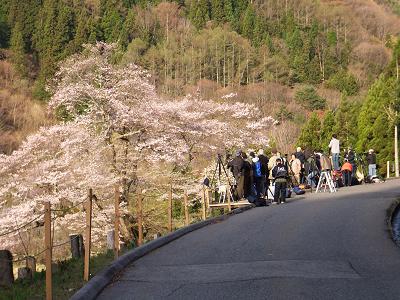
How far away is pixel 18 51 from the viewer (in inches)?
2480

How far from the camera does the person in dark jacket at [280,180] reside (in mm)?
17656

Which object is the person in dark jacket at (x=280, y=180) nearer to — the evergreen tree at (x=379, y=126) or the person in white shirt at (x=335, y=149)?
the person in white shirt at (x=335, y=149)

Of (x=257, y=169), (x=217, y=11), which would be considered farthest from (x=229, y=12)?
(x=257, y=169)

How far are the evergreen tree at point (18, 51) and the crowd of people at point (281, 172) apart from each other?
44.0m

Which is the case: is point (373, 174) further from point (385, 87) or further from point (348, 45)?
point (348, 45)

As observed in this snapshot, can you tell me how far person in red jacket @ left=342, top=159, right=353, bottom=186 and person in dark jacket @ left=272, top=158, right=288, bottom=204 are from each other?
6.42m

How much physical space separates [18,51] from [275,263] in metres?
59.7

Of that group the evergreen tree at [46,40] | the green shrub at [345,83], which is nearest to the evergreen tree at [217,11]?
the green shrub at [345,83]

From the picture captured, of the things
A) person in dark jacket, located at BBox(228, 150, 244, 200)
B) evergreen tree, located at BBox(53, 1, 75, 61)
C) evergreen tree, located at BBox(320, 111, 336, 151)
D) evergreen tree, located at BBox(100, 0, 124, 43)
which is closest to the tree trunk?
evergreen tree, located at BBox(320, 111, 336, 151)

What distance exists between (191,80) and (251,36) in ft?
55.8

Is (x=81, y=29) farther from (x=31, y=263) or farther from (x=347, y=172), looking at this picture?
(x=31, y=263)

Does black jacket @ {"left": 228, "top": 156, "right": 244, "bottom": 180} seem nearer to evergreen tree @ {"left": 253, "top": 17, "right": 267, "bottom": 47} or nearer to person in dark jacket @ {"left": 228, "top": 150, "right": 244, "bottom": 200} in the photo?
person in dark jacket @ {"left": 228, "top": 150, "right": 244, "bottom": 200}

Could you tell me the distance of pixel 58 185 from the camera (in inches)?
947

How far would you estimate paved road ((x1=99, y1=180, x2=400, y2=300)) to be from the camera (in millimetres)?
6719
